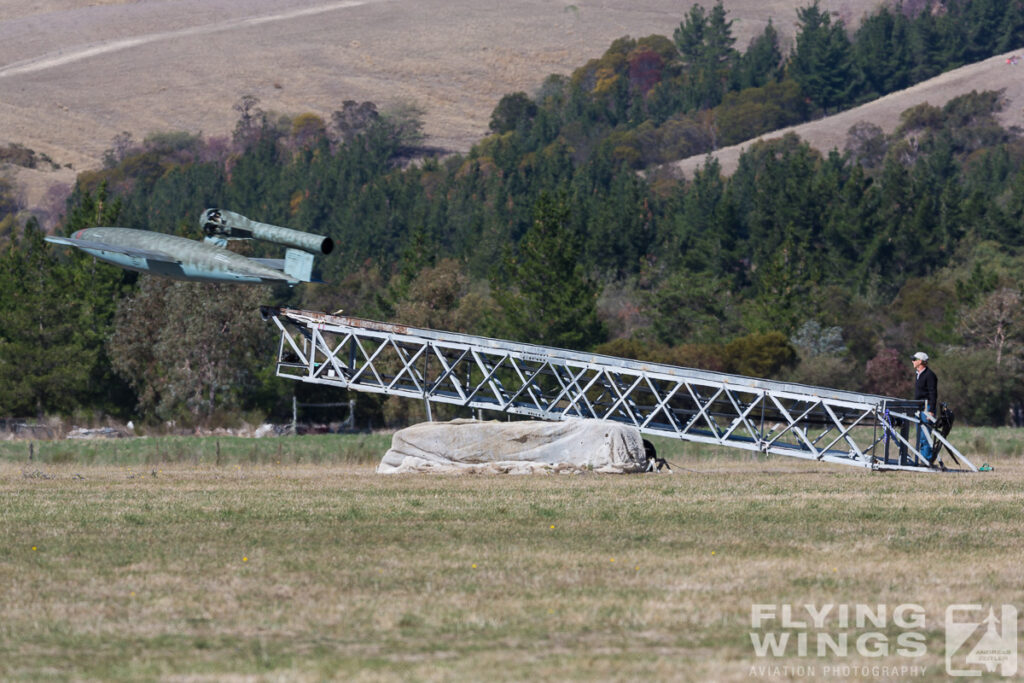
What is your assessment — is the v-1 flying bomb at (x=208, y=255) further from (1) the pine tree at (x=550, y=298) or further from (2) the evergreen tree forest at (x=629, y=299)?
(1) the pine tree at (x=550, y=298)

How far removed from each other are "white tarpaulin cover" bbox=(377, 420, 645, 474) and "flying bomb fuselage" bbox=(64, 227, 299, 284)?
7.95m

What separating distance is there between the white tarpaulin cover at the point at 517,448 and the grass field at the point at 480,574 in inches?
142

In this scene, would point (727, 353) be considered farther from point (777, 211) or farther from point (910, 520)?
point (910, 520)

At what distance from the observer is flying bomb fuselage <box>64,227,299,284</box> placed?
37.6 m

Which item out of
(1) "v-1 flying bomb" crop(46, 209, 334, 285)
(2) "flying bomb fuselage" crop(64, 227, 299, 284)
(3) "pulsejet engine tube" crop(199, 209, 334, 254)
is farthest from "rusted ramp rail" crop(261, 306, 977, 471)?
(3) "pulsejet engine tube" crop(199, 209, 334, 254)

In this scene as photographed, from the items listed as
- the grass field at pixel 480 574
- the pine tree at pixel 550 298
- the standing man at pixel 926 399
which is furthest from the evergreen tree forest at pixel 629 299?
the grass field at pixel 480 574

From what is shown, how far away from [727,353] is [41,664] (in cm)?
7514

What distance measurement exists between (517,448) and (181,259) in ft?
39.6

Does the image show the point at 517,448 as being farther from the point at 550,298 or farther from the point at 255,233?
the point at 550,298

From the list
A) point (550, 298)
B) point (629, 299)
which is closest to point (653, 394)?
point (550, 298)

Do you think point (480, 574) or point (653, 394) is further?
point (653, 394)

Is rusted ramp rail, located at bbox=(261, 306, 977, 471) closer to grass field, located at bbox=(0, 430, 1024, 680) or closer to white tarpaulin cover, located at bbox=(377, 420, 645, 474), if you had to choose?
white tarpaulin cover, located at bbox=(377, 420, 645, 474)

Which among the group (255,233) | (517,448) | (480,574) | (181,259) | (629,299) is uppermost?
(255,233)

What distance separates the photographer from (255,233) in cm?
3894
